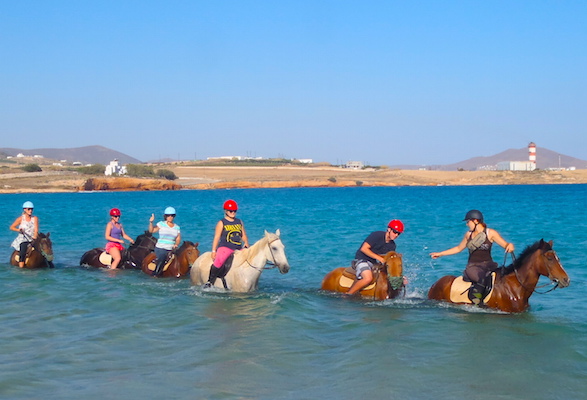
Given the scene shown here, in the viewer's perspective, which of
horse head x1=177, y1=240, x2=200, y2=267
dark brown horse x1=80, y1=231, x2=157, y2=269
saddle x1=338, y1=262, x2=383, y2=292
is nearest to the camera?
saddle x1=338, y1=262, x2=383, y2=292

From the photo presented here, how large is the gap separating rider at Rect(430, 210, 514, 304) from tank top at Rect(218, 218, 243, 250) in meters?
3.82

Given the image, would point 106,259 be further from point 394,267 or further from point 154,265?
point 394,267

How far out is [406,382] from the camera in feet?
24.5

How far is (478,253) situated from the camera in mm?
10727

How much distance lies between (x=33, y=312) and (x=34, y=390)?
4375mm

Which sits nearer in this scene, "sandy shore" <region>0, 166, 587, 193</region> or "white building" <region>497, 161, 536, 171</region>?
"sandy shore" <region>0, 166, 587, 193</region>

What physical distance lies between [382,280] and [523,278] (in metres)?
2.42

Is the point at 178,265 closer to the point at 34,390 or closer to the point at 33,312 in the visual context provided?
the point at 33,312

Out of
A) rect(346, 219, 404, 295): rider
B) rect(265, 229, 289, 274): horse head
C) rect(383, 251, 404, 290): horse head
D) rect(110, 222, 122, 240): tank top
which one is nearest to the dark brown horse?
rect(110, 222, 122, 240): tank top

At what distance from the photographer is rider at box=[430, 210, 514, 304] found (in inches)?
415

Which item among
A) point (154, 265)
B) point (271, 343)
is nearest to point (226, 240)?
point (271, 343)

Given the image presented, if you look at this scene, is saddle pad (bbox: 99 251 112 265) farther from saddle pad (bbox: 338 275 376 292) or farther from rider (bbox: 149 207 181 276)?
saddle pad (bbox: 338 275 376 292)

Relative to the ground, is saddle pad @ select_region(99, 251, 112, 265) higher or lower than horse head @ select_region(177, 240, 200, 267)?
lower

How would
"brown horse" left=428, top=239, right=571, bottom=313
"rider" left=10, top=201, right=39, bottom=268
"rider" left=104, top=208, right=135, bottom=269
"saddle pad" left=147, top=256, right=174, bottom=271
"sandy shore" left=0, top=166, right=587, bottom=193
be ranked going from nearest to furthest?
"brown horse" left=428, top=239, right=571, bottom=313, "saddle pad" left=147, top=256, right=174, bottom=271, "rider" left=10, top=201, right=39, bottom=268, "rider" left=104, top=208, right=135, bottom=269, "sandy shore" left=0, top=166, right=587, bottom=193
